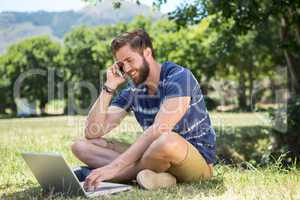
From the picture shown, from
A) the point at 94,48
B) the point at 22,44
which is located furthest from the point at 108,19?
the point at 94,48

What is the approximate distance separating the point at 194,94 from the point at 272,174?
4.33 ft

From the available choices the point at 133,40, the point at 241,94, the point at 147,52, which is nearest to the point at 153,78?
the point at 147,52

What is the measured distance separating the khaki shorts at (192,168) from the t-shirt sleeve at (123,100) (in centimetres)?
91

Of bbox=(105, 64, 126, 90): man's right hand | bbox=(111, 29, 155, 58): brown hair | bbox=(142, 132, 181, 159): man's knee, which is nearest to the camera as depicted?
bbox=(142, 132, 181, 159): man's knee

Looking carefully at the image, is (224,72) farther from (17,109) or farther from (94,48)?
(17,109)

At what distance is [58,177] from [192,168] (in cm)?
120

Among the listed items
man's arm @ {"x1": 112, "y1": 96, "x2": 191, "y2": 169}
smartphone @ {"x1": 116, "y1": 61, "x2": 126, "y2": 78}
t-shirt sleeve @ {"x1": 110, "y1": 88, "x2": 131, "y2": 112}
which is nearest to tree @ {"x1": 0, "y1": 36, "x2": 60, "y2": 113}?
t-shirt sleeve @ {"x1": 110, "y1": 88, "x2": 131, "y2": 112}

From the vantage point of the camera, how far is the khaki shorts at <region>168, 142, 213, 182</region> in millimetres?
4746

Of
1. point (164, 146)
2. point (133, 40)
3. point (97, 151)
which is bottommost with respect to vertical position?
point (97, 151)

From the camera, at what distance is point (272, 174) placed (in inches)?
216

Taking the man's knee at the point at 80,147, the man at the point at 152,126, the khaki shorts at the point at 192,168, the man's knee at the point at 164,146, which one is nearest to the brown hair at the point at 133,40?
the man at the point at 152,126

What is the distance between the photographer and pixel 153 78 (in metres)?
4.93

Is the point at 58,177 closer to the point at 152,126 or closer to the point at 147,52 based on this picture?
the point at 152,126

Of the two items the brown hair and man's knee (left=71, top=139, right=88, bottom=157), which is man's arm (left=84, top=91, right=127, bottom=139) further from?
the brown hair
